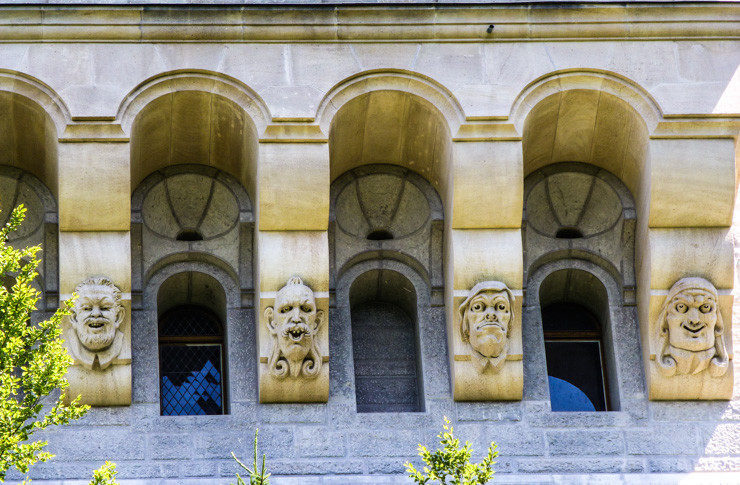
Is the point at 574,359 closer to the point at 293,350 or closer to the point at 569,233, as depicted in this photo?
the point at 569,233

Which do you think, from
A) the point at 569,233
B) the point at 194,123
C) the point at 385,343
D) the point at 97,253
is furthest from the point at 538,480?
the point at 194,123

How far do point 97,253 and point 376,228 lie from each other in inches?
108

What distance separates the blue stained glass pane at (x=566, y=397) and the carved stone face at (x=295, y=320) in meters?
2.52

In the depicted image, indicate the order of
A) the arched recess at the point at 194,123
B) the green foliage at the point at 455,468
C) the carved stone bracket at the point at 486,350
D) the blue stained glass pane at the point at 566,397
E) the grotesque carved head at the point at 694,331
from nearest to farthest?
the green foliage at the point at 455,468
the carved stone bracket at the point at 486,350
the grotesque carved head at the point at 694,331
the arched recess at the point at 194,123
the blue stained glass pane at the point at 566,397

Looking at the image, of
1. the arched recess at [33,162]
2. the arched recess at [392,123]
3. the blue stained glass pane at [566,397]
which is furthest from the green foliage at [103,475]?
the blue stained glass pane at [566,397]

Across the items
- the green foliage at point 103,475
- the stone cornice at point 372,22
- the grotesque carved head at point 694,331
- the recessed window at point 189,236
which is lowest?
the green foliage at point 103,475

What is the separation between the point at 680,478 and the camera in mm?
18281

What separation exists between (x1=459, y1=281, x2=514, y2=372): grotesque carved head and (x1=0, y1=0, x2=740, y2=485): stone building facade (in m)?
0.02

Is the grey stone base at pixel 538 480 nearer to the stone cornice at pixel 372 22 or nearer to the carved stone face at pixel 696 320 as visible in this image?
the carved stone face at pixel 696 320

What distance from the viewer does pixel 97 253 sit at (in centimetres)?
1861

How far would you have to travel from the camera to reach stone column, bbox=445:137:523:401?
18594 millimetres

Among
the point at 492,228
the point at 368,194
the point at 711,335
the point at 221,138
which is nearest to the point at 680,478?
the point at 711,335

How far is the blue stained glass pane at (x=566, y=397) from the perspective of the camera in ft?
63.7

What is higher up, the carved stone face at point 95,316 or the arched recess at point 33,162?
the arched recess at point 33,162
